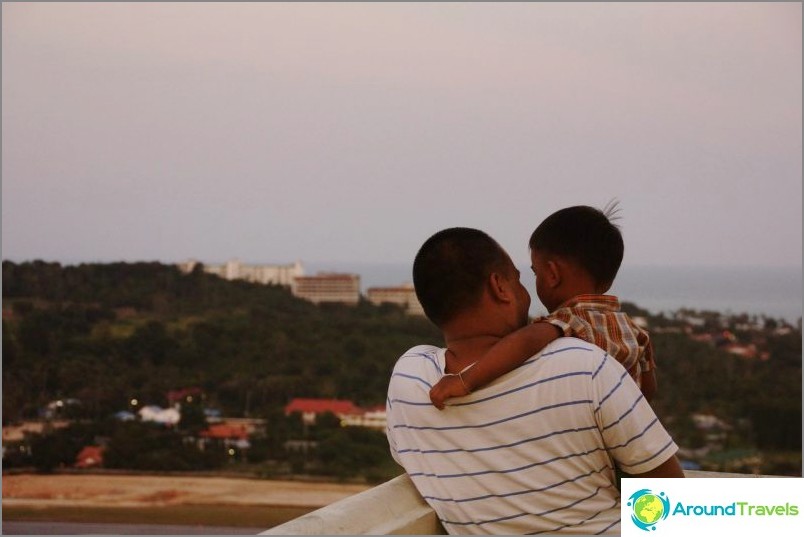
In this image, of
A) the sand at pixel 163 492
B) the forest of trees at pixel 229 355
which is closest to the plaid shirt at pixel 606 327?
the sand at pixel 163 492

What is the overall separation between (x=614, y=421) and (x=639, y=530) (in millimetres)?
169

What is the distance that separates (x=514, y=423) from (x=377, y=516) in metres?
0.21

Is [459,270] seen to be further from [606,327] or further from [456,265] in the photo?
[606,327]

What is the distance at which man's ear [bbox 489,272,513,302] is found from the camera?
1.20 metres

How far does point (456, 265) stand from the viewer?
119 cm

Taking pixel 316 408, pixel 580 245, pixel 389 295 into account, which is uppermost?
pixel 389 295

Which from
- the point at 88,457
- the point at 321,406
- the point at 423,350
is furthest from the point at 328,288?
the point at 423,350

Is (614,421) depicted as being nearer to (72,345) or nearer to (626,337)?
(626,337)

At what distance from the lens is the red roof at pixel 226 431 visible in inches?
873

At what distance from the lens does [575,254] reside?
4.42ft

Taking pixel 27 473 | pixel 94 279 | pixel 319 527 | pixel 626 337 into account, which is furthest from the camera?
pixel 94 279

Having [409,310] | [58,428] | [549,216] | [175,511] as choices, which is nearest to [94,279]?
[58,428]

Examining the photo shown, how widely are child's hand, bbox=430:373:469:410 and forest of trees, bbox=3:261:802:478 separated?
20.0m

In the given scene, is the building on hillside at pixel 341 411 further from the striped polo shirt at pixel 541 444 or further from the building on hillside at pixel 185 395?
the striped polo shirt at pixel 541 444
